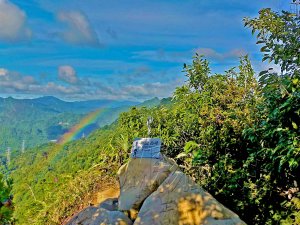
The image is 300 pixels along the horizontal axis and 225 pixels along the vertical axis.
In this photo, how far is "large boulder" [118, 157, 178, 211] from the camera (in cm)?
592

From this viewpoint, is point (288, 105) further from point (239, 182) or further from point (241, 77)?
point (241, 77)

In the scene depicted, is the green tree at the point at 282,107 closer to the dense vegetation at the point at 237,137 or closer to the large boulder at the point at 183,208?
the dense vegetation at the point at 237,137

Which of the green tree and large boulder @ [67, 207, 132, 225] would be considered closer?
the green tree

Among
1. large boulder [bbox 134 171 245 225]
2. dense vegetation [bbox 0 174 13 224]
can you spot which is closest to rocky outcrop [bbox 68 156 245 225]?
large boulder [bbox 134 171 245 225]

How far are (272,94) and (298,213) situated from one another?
1.78 meters

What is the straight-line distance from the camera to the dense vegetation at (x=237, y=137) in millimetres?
4023

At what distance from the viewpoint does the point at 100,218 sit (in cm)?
535

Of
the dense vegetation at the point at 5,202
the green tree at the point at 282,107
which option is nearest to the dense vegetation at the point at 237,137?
the green tree at the point at 282,107

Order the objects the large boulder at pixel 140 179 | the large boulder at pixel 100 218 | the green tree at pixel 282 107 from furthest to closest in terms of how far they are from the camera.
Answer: the large boulder at pixel 140 179 → the large boulder at pixel 100 218 → the green tree at pixel 282 107

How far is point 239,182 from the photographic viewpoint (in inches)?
226

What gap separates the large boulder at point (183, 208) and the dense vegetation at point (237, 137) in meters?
0.86

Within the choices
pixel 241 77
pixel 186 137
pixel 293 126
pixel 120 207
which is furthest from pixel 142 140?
pixel 241 77

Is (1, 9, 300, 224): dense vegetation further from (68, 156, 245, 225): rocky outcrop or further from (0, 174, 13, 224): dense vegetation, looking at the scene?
(0, 174, 13, 224): dense vegetation

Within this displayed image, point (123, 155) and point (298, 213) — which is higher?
point (123, 155)
